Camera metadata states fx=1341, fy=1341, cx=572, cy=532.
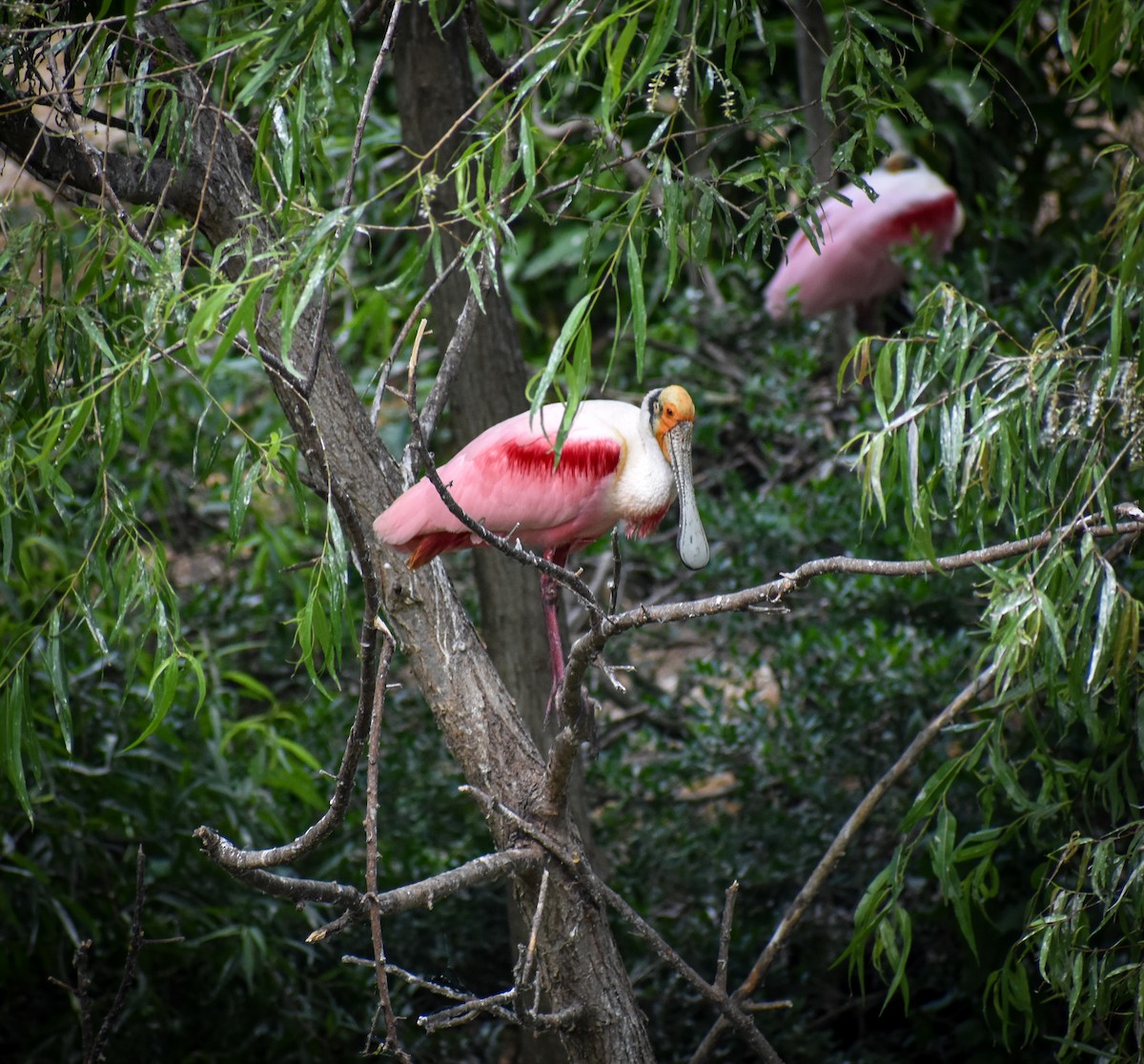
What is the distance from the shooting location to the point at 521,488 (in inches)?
95.2

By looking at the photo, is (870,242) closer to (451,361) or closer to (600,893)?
(451,361)

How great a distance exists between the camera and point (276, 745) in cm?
373

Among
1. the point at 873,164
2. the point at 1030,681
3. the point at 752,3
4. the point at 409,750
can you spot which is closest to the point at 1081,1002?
the point at 1030,681

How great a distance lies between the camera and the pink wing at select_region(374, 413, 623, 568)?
236cm

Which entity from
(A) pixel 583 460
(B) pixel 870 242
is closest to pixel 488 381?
(A) pixel 583 460

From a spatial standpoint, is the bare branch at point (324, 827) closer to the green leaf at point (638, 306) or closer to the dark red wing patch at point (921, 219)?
the green leaf at point (638, 306)

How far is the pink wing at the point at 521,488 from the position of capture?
2.36 metres

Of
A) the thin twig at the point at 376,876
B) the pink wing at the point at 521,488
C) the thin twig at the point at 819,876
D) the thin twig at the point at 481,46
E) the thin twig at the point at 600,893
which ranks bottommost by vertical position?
the thin twig at the point at 819,876

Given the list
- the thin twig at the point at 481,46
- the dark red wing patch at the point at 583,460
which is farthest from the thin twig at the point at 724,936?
the thin twig at the point at 481,46

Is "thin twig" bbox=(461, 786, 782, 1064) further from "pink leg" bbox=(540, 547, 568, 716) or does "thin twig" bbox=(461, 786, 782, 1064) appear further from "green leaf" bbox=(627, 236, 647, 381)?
"green leaf" bbox=(627, 236, 647, 381)

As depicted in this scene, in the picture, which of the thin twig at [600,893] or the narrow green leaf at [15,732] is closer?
the narrow green leaf at [15,732]

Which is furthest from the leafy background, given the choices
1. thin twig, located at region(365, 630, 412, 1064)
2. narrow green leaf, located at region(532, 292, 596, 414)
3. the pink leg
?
the pink leg

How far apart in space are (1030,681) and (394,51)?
7.19 feet

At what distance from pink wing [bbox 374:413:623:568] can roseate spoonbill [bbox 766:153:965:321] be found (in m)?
2.37
